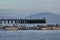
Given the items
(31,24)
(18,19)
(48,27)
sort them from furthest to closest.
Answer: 1. (18,19)
2. (31,24)
3. (48,27)

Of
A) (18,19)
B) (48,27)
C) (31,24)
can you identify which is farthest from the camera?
(18,19)

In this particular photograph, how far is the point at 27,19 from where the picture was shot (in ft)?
329

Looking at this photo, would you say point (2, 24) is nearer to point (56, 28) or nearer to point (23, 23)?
point (23, 23)

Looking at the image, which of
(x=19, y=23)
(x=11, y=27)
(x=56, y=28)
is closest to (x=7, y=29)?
(x=11, y=27)

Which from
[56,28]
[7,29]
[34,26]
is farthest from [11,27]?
[56,28]

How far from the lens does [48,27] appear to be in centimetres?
8762

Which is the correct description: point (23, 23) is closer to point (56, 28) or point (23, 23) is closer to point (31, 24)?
point (31, 24)

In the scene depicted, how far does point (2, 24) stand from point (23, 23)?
6.64m

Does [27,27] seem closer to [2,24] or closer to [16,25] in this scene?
[16,25]

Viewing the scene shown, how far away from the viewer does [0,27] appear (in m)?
88.1

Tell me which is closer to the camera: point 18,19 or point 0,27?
point 0,27

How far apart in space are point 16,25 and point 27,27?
330cm

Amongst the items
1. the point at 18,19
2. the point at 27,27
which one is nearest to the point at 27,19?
the point at 18,19

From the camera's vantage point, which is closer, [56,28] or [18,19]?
[56,28]
